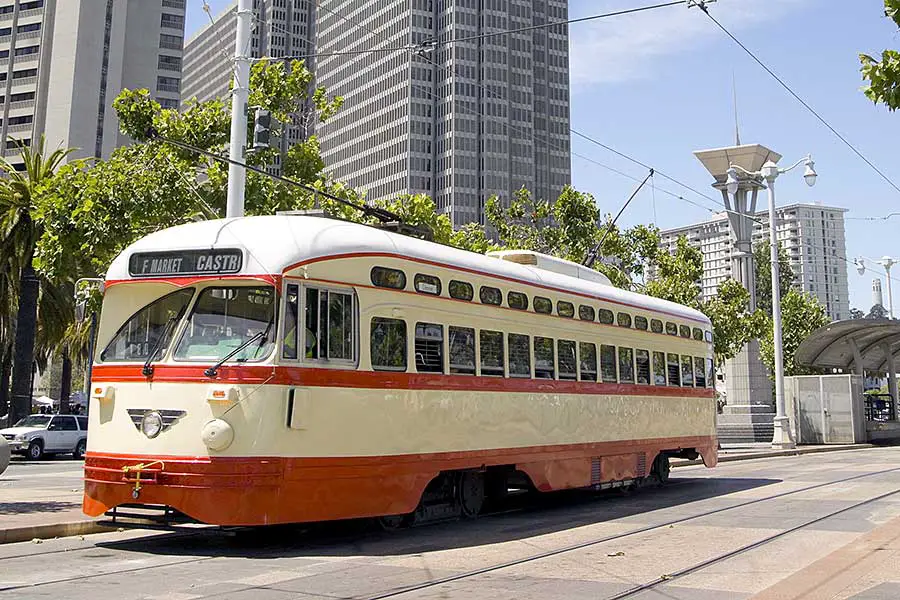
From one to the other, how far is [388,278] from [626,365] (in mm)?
6538

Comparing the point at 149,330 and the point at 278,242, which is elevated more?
the point at 278,242

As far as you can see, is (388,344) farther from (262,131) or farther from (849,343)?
(849,343)

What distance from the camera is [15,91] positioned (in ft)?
334

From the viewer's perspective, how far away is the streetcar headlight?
9.96 m

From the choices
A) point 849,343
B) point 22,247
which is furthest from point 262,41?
point 22,247

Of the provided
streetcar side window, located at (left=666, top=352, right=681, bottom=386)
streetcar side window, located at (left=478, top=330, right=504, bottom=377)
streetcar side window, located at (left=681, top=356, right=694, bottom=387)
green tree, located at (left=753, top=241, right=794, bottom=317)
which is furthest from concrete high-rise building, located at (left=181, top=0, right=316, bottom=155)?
streetcar side window, located at (left=478, top=330, right=504, bottom=377)

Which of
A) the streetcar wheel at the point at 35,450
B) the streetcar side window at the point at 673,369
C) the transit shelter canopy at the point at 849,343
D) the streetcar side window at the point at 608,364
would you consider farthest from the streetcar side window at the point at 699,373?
the streetcar wheel at the point at 35,450

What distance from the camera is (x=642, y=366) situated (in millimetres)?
16953

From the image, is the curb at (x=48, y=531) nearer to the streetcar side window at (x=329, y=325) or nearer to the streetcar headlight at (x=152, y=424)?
the streetcar headlight at (x=152, y=424)

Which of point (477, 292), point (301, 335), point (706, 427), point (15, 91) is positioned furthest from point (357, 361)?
point (15, 91)

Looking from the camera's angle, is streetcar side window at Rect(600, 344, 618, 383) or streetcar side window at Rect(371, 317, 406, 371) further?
streetcar side window at Rect(600, 344, 618, 383)

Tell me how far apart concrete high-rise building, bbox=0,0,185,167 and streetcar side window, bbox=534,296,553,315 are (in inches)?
3519

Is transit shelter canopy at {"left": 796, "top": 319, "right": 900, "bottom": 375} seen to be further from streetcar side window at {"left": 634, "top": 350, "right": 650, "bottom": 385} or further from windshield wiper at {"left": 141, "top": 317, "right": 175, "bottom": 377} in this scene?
windshield wiper at {"left": 141, "top": 317, "right": 175, "bottom": 377}

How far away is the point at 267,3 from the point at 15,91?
2752 inches
